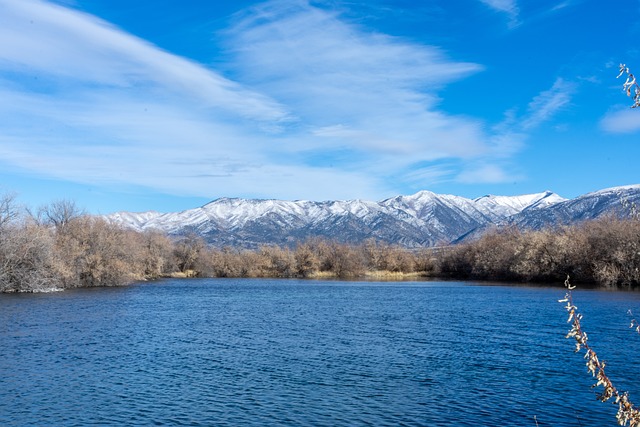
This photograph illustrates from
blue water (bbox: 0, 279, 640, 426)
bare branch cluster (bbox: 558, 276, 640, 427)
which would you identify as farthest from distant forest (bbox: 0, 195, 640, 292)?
bare branch cluster (bbox: 558, 276, 640, 427)

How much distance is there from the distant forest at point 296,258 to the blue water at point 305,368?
12.0m

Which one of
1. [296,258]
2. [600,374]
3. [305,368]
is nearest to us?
[600,374]

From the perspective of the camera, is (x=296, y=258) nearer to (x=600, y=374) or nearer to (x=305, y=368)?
(x=305, y=368)

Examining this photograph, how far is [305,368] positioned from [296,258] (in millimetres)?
137817

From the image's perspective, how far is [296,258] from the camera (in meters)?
168

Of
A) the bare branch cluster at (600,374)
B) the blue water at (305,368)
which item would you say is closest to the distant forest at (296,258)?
the blue water at (305,368)

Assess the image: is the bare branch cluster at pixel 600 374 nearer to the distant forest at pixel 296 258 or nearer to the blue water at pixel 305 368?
the blue water at pixel 305 368

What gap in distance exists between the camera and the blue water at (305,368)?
2202 centimetres

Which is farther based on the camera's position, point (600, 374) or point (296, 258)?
point (296, 258)

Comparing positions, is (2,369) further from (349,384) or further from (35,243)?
(35,243)

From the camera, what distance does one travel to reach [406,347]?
3647 cm

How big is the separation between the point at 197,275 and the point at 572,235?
340ft

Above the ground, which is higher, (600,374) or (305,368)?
(600,374)

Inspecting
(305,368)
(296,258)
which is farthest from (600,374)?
(296,258)
